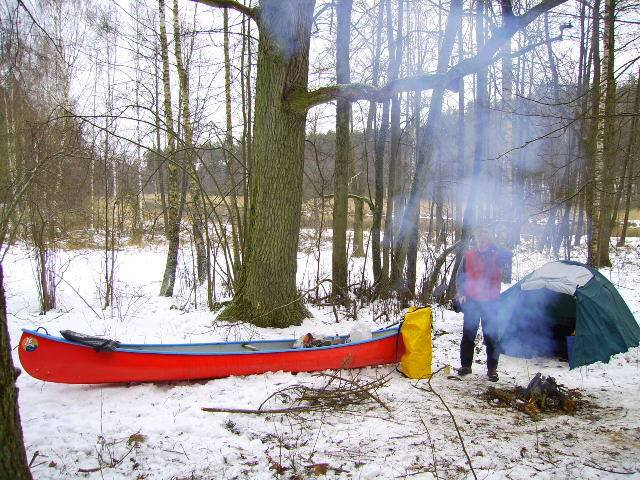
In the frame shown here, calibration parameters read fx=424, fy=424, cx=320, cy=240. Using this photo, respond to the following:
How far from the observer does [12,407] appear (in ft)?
6.80

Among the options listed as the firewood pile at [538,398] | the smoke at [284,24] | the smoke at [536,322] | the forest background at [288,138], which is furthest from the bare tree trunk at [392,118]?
the firewood pile at [538,398]

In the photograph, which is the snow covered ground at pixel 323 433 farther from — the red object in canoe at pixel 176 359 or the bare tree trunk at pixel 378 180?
the bare tree trunk at pixel 378 180

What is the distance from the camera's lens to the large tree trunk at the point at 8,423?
6.59 feet

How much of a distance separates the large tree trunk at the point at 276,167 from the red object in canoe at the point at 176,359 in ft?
4.01

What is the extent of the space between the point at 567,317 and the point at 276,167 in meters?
4.54

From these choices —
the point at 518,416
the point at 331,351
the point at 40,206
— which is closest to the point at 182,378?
the point at 331,351

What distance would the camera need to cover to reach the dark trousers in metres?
4.87

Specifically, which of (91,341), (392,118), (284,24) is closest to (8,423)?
(91,341)

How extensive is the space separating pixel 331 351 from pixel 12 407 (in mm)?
2999

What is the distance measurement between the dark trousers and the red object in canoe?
82cm

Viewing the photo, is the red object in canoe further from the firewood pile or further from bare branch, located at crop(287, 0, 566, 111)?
bare branch, located at crop(287, 0, 566, 111)

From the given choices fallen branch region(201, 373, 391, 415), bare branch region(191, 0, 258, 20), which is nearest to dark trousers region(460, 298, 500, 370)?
fallen branch region(201, 373, 391, 415)

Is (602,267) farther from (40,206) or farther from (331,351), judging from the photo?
(40,206)

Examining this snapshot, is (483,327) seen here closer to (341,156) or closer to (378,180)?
(341,156)
